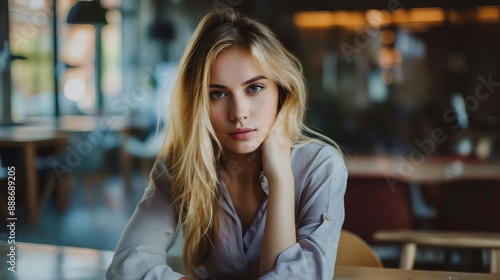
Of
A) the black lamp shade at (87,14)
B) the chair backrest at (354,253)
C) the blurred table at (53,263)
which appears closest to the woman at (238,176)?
the blurred table at (53,263)

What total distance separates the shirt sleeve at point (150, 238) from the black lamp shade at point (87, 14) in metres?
2.77

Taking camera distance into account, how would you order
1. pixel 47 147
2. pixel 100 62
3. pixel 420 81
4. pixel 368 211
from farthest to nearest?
pixel 420 81, pixel 100 62, pixel 47 147, pixel 368 211

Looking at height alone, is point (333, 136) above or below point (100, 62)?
below

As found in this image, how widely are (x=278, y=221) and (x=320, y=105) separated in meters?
5.99

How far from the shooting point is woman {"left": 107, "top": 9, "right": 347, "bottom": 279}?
103cm

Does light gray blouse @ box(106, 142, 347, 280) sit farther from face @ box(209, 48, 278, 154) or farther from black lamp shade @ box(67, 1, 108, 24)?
black lamp shade @ box(67, 1, 108, 24)

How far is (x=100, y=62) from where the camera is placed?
587cm

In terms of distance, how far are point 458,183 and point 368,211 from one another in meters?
0.61

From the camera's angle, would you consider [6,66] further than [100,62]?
No

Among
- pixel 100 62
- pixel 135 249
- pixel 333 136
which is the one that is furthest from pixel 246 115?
pixel 333 136

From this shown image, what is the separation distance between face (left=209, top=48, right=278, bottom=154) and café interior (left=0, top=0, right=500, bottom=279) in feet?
4.59

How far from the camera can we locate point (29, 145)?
3303 millimetres

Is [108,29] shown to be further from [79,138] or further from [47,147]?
→ [47,147]

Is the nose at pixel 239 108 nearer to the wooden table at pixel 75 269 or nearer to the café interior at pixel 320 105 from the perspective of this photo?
the wooden table at pixel 75 269
